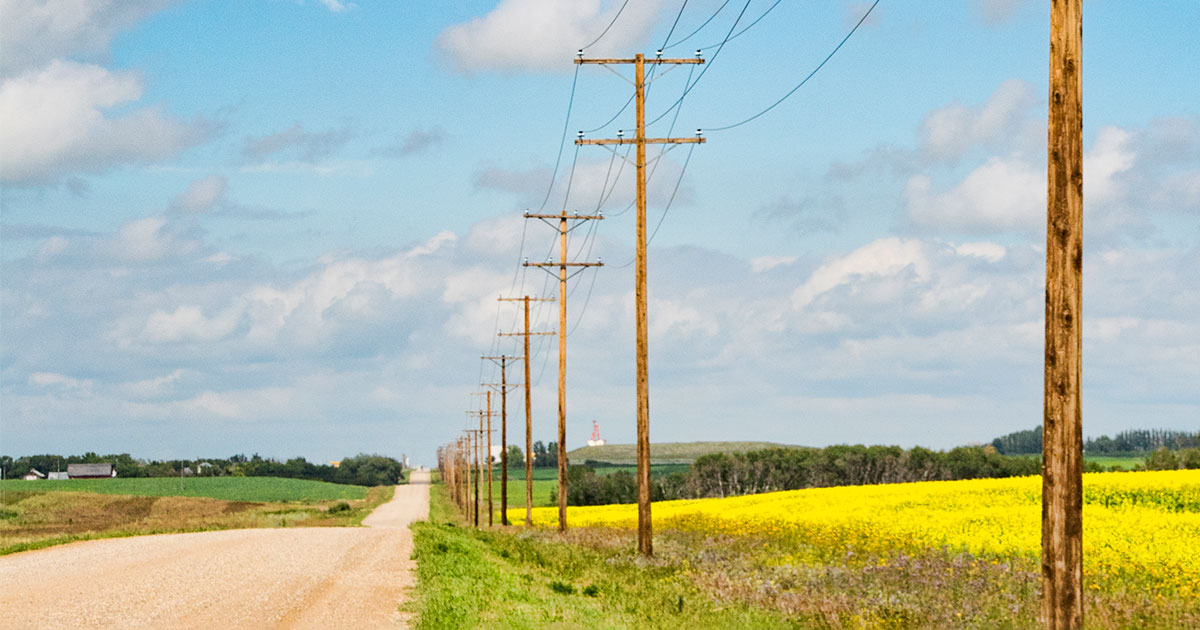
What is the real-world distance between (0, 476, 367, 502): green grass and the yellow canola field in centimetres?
12083

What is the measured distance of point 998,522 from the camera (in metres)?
29.9

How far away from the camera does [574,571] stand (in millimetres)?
24828

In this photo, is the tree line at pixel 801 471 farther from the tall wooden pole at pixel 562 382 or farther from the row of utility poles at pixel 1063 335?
the row of utility poles at pixel 1063 335

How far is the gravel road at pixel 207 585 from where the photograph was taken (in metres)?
17.0

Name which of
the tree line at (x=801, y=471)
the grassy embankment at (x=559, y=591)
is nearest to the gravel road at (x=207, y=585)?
the grassy embankment at (x=559, y=591)

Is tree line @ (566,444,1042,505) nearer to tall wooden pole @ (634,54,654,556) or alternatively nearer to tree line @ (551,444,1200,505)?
tree line @ (551,444,1200,505)

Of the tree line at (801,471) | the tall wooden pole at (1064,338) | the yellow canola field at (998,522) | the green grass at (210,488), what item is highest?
the tall wooden pole at (1064,338)

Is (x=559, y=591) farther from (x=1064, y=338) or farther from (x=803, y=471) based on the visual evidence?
(x=803, y=471)

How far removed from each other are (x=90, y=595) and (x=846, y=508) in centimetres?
2581

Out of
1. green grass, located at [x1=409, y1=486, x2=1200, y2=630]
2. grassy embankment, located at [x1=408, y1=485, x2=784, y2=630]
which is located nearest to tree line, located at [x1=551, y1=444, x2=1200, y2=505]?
grassy embankment, located at [x1=408, y1=485, x2=784, y2=630]

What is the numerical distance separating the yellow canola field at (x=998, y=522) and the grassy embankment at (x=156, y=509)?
2189 centimetres

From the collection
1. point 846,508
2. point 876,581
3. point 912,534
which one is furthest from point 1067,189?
point 846,508

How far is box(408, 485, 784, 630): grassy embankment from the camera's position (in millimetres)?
16250

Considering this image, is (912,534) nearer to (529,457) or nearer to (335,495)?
(529,457)
